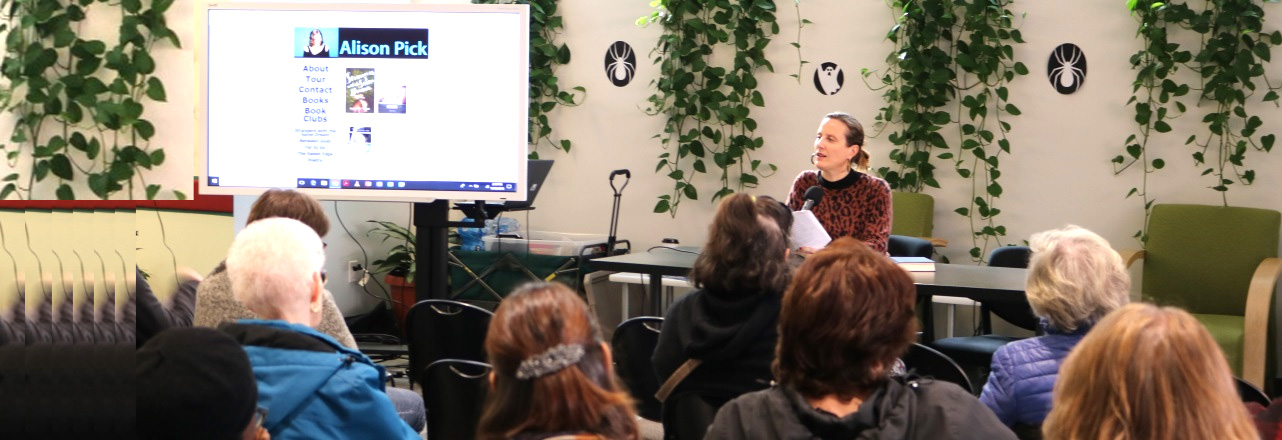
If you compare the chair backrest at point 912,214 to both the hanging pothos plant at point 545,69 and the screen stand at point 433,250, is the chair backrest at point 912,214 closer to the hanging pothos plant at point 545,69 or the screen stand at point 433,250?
the hanging pothos plant at point 545,69

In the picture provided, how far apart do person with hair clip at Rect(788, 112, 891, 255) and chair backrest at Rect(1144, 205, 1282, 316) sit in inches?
64.0

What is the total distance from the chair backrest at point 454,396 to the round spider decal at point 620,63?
4.05 metres

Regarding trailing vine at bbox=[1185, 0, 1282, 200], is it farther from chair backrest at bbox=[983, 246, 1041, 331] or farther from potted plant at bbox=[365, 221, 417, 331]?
potted plant at bbox=[365, 221, 417, 331]

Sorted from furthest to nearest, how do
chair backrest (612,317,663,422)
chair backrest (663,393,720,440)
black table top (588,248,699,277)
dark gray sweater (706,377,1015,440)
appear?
black table top (588,248,699,277)
chair backrest (612,317,663,422)
chair backrest (663,393,720,440)
dark gray sweater (706,377,1015,440)

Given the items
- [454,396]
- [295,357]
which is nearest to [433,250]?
[454,396]

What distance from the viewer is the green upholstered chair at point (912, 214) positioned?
522 cm

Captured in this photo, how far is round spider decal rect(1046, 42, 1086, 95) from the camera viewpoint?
513 cm

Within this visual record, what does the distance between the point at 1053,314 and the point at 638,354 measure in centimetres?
103

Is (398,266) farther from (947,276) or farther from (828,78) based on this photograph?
(947,276)

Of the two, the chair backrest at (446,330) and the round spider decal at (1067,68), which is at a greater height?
the round spider decal at (1067,68)

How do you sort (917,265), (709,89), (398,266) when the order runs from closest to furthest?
(917,265) → (709,89) → (398,266)

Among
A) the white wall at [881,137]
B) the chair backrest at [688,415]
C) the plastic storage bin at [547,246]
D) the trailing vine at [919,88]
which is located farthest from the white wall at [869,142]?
the chair backrest at [688,415]

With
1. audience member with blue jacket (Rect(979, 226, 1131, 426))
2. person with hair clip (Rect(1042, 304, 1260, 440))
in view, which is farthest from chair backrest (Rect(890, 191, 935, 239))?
person with hair clip (Rect(1042, 304, 1260, 440))

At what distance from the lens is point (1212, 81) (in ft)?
15.7
